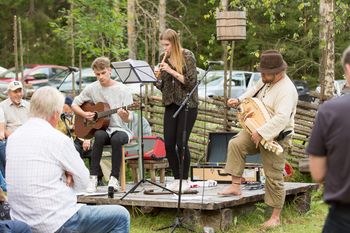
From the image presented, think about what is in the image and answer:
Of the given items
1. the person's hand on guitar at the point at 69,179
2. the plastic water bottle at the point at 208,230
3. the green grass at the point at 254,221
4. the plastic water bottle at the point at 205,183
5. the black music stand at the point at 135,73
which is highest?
the black music stand at the point at 135,73

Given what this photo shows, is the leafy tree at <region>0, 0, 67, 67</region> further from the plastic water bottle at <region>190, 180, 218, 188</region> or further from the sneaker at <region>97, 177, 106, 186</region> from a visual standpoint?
the plastic water bottle at <region>190, 180, 218, 188</region>

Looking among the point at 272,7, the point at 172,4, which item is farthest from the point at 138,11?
the point at 272,7

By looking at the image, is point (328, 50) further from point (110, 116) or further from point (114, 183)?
point (114, 183)

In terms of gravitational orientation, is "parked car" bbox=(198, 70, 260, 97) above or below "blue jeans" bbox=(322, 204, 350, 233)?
below

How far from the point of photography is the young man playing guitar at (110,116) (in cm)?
777

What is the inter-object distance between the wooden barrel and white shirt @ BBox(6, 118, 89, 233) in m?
5.85

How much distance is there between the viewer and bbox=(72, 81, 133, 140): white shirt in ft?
25.8

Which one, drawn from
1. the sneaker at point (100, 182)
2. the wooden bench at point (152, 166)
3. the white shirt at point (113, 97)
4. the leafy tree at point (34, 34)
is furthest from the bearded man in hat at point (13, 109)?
the leafy tree at point (34, 34)

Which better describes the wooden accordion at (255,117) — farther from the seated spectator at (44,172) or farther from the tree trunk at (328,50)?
the tree trunk at (328,50)

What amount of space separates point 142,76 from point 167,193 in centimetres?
122

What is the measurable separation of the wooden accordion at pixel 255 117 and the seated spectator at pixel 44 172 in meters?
2.40

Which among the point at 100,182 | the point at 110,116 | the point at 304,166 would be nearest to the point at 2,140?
the point at 100,182

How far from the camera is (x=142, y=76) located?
7.21m

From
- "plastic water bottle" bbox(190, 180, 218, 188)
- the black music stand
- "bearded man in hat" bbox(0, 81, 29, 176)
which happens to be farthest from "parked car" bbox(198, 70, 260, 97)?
the black music stand
